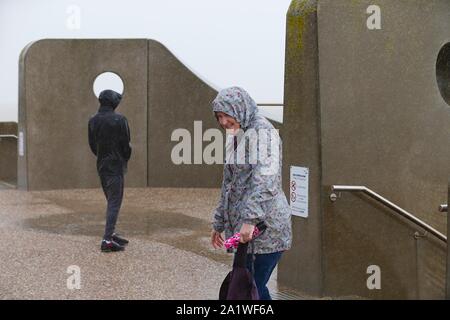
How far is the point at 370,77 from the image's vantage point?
6738mm

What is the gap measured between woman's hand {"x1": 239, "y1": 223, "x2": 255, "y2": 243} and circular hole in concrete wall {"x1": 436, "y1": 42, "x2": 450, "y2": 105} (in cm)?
369

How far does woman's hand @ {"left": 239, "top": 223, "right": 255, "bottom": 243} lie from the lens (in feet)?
14.9

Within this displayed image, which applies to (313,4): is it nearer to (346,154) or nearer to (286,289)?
(346,154)

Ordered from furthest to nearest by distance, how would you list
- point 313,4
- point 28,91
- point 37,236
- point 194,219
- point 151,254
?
point 28,91, point 194,219, point 37,236, point 151,254, point 313,4

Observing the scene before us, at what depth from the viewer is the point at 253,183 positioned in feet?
15.1

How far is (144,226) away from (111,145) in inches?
87.9

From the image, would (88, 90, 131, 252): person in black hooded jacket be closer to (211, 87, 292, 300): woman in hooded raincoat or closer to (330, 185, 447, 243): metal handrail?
(330, 185, 447, 243): metal handrail

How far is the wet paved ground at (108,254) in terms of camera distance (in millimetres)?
6754

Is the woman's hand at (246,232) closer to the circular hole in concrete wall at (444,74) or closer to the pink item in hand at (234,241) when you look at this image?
the pink item in hand at (234,241)

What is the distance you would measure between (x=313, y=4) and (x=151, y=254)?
3.16 meters

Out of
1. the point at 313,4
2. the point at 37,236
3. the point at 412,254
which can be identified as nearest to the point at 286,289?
the point at 412,254

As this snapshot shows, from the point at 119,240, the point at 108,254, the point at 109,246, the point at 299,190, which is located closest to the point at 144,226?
the point at 119,240

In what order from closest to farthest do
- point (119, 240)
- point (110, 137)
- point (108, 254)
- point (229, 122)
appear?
1. point (229, 122)
2. point (110, 137)
3. point (108, 254)
4. point (119, 240)

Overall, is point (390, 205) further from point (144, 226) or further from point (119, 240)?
point (144, 226)
